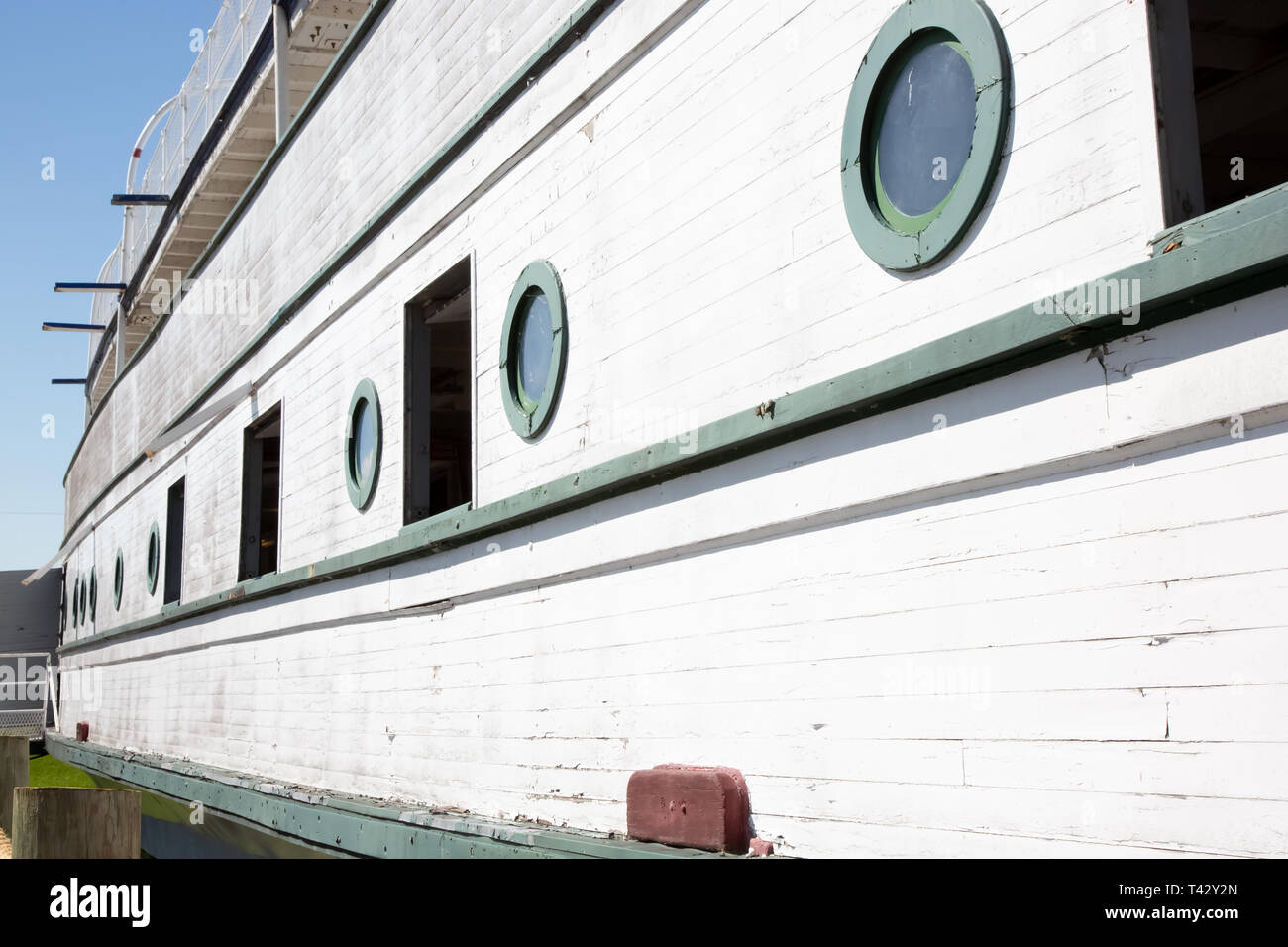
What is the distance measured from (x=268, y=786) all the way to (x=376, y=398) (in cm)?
295

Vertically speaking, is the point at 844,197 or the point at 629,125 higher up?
the point at 629,125

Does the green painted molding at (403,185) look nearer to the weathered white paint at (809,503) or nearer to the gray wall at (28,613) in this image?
the weathered white paint at (809,503)

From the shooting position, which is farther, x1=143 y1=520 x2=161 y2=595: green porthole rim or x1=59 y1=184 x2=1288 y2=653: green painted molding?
x1=143 y1=520 x2=161 y2=595: green porthole rim

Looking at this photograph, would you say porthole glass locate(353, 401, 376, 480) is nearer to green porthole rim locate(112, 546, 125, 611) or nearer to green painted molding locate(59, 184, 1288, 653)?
green painted molding locate(59, 184, 1288, 653)

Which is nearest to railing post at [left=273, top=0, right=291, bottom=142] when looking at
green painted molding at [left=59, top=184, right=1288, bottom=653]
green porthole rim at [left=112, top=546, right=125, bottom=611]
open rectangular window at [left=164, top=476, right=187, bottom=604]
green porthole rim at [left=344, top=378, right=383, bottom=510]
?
green porthole rim at [left=344, top=378, right=383, bottom=510]

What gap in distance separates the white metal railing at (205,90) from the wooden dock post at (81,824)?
24.3ft

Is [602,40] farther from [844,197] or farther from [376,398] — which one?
[376,398]

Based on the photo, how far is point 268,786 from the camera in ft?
28.1

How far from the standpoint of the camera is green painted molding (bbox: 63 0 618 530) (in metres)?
5.55

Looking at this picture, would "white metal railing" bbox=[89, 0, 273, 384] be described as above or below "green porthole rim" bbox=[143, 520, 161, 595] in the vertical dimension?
above

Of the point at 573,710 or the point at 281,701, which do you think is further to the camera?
the point at 281,701

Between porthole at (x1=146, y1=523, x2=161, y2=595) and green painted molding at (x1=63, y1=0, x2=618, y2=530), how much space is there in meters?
1.75

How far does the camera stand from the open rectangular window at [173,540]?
13.7m
